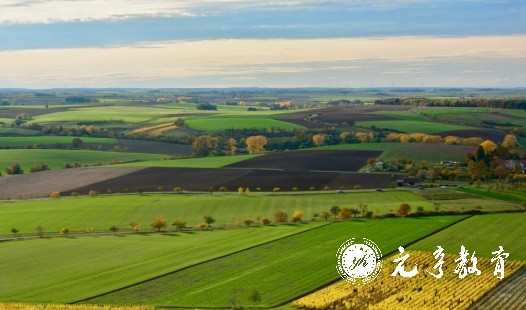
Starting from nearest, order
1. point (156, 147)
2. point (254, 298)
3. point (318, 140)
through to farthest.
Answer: point (254, 298)
point (318, 140)
point (156, 147)

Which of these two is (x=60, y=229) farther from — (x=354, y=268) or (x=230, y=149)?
(x=230, y=149)

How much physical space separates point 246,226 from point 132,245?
1387 centimetres

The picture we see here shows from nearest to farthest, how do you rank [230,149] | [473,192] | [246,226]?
[246,226], [473,192], [230,149]

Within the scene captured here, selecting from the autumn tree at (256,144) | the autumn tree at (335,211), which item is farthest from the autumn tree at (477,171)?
the autumn tree at (256,144)

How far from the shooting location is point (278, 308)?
158ft

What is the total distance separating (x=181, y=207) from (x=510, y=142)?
73534 mm

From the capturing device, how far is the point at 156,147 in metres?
155

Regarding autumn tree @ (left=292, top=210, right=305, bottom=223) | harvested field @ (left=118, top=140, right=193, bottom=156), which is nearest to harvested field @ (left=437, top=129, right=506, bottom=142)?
harvested field @ (left=118, top=140, right=193, bottom=156)

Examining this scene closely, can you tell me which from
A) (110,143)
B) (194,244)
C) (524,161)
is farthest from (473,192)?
(110,143)

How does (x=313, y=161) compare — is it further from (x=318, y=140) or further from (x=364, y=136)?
(x=364, y=136)

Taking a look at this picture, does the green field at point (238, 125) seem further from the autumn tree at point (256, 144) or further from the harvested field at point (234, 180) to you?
the harvested field at point (234, 180)

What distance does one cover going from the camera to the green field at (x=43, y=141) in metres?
158

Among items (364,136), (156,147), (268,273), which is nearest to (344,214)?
(268,273)

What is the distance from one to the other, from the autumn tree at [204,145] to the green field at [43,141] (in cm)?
2212
